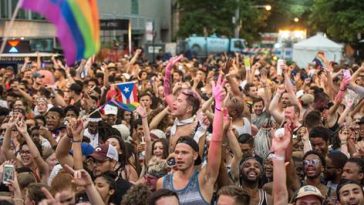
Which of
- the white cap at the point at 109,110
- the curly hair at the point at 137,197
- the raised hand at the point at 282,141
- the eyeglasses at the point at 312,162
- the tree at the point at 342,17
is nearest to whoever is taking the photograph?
the curly hair at the point at 137,197

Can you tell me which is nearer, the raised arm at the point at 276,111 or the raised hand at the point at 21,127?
the raised hand at the point at 21,127

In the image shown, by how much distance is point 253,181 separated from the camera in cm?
719

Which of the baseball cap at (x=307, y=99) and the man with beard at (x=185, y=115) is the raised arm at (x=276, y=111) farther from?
the man with beard at (x=185, y=115)

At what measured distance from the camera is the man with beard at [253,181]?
712 cm

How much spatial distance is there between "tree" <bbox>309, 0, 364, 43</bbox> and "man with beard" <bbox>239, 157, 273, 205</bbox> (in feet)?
109

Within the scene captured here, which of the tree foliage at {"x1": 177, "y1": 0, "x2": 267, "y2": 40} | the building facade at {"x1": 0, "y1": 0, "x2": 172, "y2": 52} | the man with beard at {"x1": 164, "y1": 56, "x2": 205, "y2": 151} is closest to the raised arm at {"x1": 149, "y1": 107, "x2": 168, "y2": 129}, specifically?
the man with beard at {"x1": 164, "y1": 56, "x2": 205, "y2": 151}

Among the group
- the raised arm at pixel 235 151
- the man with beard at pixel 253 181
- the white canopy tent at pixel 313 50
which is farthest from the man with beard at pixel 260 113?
the white canopy tent at pixel 313 50

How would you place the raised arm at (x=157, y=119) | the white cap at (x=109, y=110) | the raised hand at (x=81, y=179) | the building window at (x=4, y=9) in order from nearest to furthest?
the raised hand at (x=81, y=179), the raised arm at (x=157, y=119), the white cap at (x=109, y=110), the building window at (x=4, y=9)

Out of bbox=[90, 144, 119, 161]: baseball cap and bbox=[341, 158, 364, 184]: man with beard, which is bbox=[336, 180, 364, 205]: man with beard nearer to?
bbox=[341, 158, 364, 184]: man with beard

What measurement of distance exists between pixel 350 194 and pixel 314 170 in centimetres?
75

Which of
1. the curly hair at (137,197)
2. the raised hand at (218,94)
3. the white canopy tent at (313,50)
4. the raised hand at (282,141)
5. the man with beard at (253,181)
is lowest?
the white canopy tent at (313,50)

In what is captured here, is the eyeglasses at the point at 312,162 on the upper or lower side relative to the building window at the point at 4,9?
lower

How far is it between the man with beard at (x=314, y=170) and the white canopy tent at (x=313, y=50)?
2418cm

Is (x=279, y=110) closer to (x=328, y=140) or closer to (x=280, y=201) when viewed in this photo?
(x=328, y=140)
